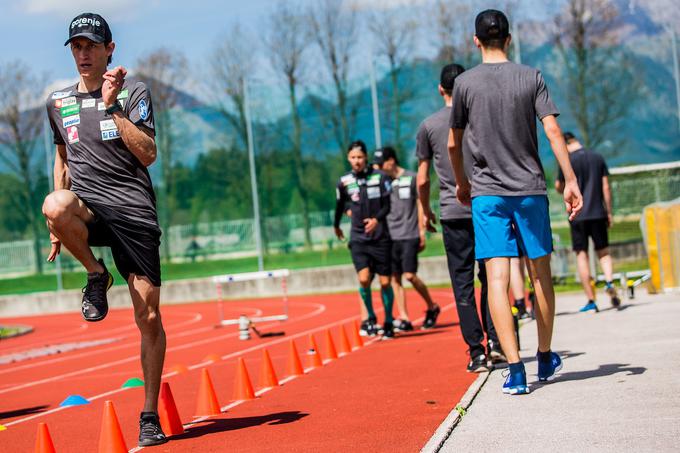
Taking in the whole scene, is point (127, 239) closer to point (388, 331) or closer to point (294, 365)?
point (294, 365)

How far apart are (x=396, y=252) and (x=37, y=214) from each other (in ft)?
75.4

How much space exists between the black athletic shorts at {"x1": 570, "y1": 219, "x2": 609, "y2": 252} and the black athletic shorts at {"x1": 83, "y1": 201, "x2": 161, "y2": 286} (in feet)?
28.0

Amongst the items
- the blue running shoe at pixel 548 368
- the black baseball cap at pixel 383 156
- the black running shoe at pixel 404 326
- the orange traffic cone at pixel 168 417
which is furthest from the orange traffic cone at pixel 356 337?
the orange traffic cone at pixel 168 417

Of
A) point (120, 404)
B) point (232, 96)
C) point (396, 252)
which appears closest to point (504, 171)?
point (120, 404)

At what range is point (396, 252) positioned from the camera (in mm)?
13500

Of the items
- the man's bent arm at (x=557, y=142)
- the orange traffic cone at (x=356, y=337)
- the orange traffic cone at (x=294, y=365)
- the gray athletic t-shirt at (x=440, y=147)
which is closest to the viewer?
the man's bent arm at (x=557, y=142)

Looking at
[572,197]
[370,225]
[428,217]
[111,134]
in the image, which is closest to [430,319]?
[370,225]

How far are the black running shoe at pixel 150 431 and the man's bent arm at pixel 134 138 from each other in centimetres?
146

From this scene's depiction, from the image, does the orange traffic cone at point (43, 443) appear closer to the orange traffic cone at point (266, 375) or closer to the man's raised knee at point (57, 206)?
the man's raised knee at point (57, 206)

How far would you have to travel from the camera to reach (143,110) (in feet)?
20.1

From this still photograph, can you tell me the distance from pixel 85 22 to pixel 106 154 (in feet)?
2.44

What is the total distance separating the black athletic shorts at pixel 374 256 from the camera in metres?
13.0

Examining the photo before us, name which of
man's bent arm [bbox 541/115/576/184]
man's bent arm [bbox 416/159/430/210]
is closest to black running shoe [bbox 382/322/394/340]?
man's bent arm [bbox 416/159/430/210]

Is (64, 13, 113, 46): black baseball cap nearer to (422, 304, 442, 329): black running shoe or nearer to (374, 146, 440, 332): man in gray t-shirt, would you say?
(374, 146, 440, 332): man in gray t-shirt
